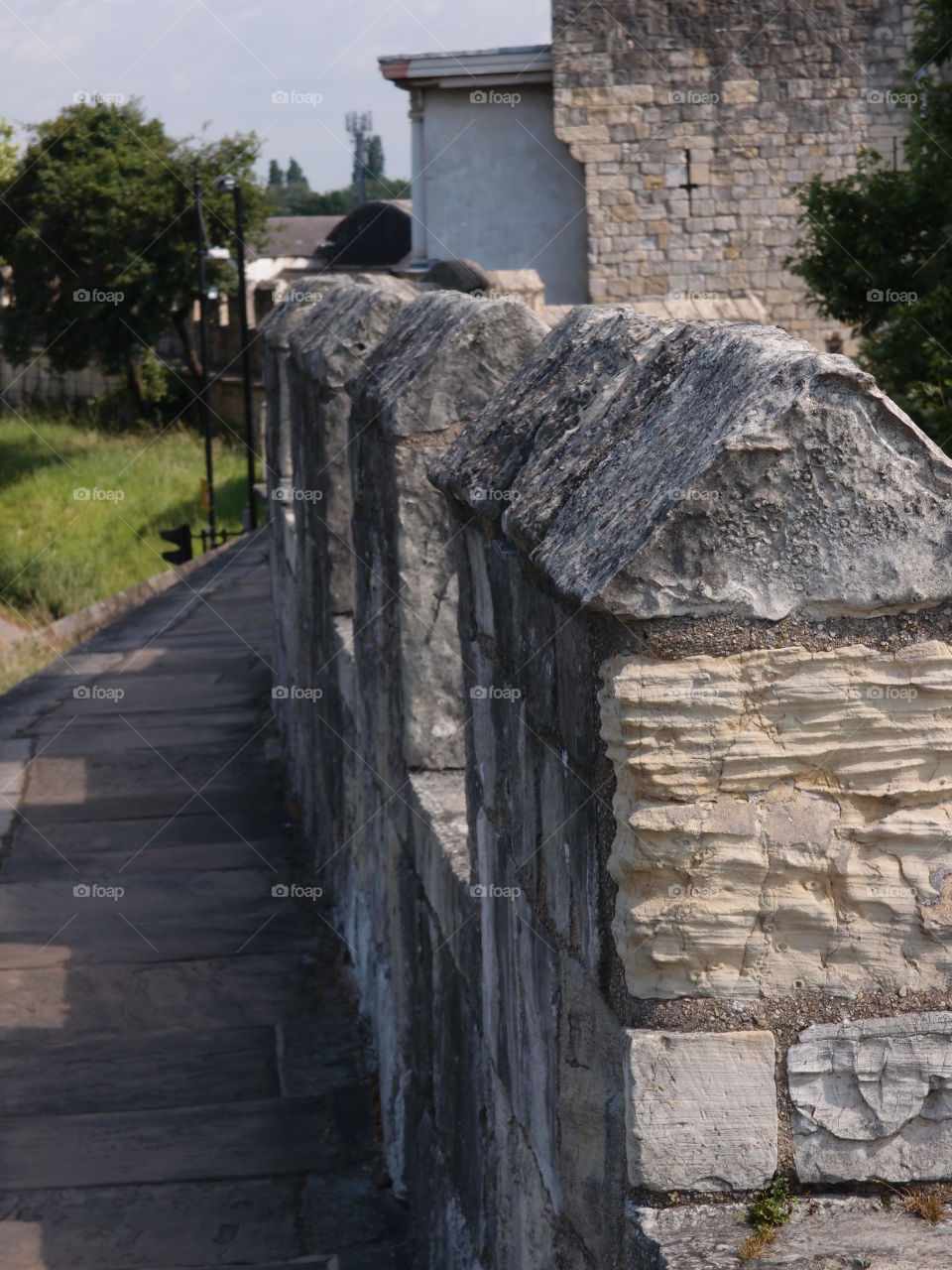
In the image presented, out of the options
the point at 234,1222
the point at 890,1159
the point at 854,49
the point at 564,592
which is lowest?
the point at 234,1222

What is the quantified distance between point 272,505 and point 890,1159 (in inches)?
240

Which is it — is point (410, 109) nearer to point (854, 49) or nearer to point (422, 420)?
point (854, 49)

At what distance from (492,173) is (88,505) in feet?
22.7

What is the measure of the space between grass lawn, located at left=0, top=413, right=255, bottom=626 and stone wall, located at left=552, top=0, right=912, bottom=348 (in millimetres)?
6450

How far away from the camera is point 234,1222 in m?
3.53

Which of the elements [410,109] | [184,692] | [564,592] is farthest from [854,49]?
[564,592]

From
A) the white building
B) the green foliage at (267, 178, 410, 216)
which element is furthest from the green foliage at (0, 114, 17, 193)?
the green foliage at (267, 178, 410, 216)

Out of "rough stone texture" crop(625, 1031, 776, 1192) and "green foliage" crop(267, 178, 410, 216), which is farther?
"green foliage" crop(267, 178, 410, 216)

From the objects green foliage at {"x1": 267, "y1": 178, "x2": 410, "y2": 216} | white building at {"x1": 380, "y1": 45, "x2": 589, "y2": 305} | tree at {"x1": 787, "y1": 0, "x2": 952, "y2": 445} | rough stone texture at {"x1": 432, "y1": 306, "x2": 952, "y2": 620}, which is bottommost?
rough stone texture at {"x1": 432, "y1": 306, "x2": 952, "y2": 620}

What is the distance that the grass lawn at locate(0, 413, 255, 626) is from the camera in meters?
17.8

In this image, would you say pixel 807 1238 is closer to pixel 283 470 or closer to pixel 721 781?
pixel 721 781

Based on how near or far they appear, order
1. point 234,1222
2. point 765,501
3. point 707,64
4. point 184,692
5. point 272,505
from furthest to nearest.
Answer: point 707,64
point 184,692
point 272,505
point 234,1222
point 765,501

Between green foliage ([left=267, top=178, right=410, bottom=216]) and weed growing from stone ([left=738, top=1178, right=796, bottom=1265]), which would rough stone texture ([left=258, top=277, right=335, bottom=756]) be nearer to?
weed growing from stone ([left=738, top=1178, right=796, bottom=1265])

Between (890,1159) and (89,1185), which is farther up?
(890,1159)
